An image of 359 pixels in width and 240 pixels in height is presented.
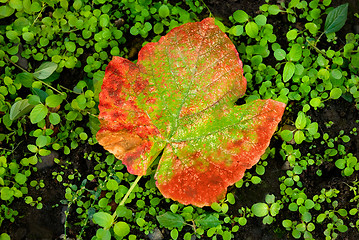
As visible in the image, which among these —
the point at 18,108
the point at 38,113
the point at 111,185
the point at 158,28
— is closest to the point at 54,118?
the point at 38,113

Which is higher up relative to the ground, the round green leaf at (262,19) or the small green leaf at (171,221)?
the round green leaf at (262,19)

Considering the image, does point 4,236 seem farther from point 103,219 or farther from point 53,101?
point 53,101

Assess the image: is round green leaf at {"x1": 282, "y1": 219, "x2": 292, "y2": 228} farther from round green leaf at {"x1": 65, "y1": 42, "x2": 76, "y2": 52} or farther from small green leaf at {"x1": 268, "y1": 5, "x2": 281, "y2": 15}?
round green leaf at {"x1": 65, "y1": 42, "x2": 76, "y2": 52}

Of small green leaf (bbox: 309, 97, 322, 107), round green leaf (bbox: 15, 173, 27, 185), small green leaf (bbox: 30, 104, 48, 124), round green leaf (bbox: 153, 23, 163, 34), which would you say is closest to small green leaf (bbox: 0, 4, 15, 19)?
small green leaf (bbox: 30, 104, 48, 124)

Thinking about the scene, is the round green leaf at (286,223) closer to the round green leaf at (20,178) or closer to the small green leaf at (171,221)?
the small green leaf at (171,221)

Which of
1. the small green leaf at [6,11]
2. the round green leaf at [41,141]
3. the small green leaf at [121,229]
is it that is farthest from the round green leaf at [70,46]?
the small green leaf at [121,229]

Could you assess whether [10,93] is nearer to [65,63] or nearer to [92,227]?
[65,63]

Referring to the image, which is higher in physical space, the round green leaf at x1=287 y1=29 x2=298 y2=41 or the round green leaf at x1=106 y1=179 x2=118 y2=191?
the round green leaf at x1=287 y1=29 x2=298 y2=41
